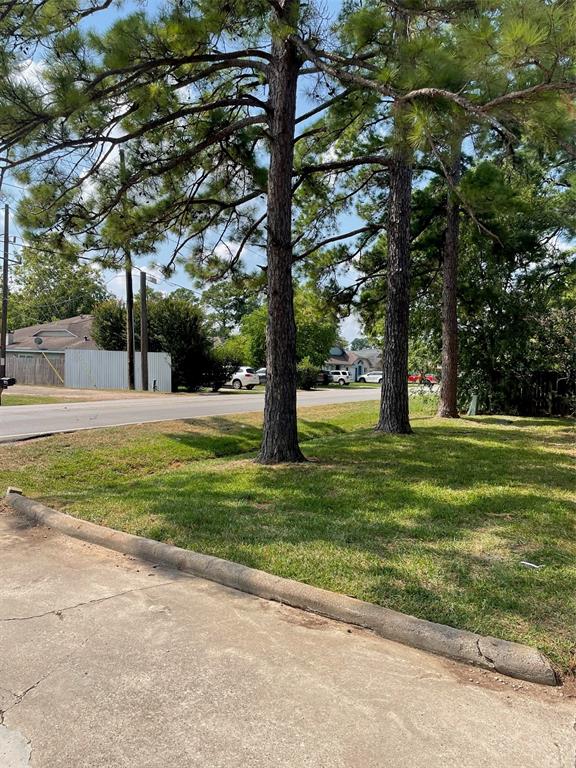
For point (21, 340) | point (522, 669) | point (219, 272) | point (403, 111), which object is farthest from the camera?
point (21, 340)

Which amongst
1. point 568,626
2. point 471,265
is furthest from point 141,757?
point 471,265

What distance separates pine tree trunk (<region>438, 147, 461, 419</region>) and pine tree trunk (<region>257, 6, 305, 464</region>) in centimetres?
670

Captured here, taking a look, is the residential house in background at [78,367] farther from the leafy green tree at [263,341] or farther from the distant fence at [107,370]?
the leafy green tree at [263,341]

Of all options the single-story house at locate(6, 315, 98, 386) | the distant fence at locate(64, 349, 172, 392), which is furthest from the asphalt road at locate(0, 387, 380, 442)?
the single-story house at locate(6, 315, 98, 386)

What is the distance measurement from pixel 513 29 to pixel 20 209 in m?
7.01

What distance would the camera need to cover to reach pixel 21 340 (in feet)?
131

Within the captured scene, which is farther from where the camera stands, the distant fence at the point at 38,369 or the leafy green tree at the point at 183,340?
the distant fence at the point at 38,369

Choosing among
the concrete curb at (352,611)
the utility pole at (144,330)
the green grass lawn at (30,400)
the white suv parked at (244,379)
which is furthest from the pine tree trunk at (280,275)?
the white suv parked at (244,379)

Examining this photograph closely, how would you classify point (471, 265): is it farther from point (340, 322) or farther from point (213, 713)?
point (213, 713)

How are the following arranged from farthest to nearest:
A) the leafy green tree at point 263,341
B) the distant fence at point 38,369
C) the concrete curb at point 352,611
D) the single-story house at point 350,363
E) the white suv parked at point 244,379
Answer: the single-story house at point 350,363
the leafy green tree at point 263,341
the white suv parked at point 244,379
the distant fence at point 38,369
the concrete curb at point 352,611

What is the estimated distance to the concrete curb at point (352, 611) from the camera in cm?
320

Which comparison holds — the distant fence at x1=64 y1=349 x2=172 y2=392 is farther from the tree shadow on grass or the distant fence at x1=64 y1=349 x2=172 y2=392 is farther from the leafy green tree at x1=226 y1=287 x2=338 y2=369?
the tree shadow on grass

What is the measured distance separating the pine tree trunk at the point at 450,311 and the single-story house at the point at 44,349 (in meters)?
24.6

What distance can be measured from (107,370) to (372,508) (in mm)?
28676
